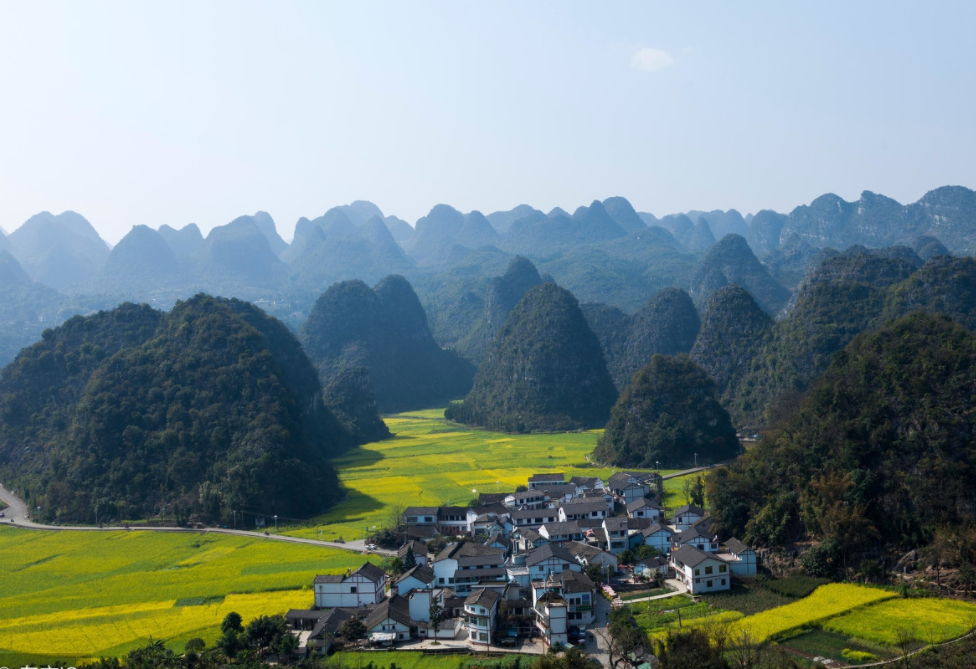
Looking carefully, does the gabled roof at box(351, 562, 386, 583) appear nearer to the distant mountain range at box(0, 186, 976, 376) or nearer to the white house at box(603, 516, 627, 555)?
the white house at box(603, 516, 627, 555)

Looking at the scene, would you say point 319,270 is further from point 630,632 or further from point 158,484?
point 630,632

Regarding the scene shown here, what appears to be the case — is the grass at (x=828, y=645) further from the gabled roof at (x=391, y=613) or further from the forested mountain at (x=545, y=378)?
the forested mountain at (x=545, y=378)

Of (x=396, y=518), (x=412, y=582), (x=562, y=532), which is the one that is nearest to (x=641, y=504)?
(x=562, y=532)

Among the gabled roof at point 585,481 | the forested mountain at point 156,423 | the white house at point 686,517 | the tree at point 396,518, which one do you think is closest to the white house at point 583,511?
the white house at point 686,517

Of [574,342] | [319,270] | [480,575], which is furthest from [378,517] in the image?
[319,270]

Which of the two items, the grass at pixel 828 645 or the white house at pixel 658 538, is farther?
the white house at pixel 658 538

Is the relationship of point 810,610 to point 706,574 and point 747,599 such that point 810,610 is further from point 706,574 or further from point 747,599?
point 706,574
